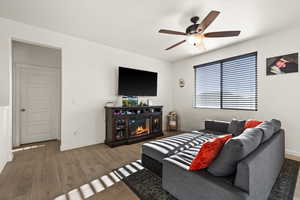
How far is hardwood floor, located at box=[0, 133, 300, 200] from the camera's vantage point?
1.63 m

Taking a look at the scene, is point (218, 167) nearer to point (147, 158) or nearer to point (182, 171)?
point (182, 171)

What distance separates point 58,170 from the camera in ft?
7.10

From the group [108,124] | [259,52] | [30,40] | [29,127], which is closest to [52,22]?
[30,40]

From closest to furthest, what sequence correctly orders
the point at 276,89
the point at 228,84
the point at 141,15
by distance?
the point at 141,15 < the point at 276,89 < the point at 228,84

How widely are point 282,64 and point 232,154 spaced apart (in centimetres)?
299

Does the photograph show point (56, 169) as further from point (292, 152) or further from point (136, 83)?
point (292, 152)

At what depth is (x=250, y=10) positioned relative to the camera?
217 cm

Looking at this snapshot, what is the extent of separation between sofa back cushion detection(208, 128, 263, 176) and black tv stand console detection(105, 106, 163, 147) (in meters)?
2.54

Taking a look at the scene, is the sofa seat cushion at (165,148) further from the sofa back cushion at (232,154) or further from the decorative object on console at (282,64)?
the decorative object on console at (282,64)

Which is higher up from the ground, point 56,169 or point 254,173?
point 254,173

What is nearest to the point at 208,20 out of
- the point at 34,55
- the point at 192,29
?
the point at 192,29

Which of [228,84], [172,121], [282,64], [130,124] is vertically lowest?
[172,121]

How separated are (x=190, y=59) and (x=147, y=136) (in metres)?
3.02

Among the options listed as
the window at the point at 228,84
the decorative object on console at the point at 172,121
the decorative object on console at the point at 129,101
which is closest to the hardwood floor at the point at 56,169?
the decorative object on console at the point at 129,101
